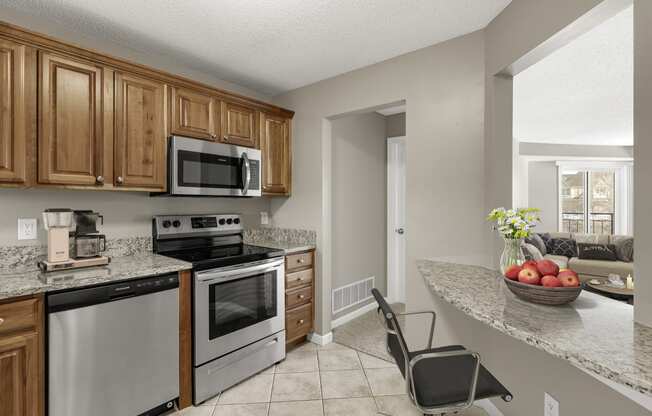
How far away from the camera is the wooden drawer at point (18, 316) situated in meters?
1.45

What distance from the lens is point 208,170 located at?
98.9 inches

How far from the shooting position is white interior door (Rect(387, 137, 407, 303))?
4195 millimetres

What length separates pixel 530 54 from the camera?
1723mm

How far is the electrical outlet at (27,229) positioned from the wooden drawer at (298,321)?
1850 mm

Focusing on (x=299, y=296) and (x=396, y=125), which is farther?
(x=396, y=125)

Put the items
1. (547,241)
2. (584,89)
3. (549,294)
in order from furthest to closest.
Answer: (547,241), (584,89), (549,294)

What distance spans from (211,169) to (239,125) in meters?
0.51

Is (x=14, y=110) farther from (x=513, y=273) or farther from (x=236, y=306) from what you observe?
(x=513, y=273)

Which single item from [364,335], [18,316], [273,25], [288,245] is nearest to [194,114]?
[273,25]

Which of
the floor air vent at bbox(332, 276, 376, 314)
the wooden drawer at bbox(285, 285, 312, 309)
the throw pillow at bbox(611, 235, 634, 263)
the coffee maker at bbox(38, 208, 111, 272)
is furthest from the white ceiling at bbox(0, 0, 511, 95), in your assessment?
the throw pillow at bbox(611, 235, 634, 263)

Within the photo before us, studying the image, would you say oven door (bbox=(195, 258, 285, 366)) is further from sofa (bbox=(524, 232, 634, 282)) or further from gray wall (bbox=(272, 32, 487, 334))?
sofa (bbox=(524, 232, 634, 282))

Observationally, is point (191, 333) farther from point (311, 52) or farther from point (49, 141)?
point (311, 52)

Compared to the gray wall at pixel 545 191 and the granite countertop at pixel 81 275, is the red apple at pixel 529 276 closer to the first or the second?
the granite countertop at pixel 81 275

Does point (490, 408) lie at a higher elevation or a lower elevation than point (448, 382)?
lower
